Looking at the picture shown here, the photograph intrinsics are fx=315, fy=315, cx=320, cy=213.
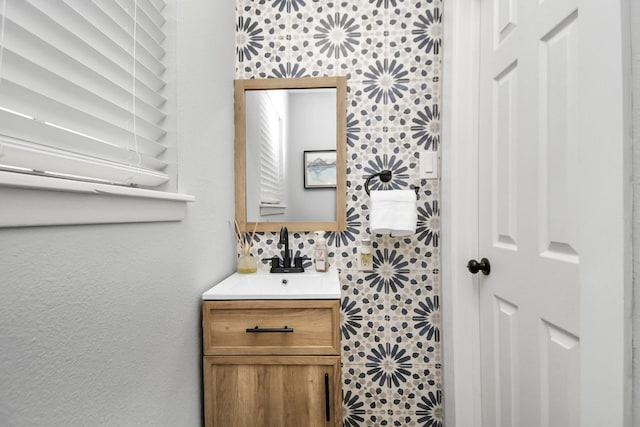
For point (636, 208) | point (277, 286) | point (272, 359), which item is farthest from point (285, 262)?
point (636, 208)

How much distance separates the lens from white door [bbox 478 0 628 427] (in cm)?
50

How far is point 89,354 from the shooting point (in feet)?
2.02

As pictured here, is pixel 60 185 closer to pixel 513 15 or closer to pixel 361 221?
pixel 361 221

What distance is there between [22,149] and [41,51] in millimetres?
200

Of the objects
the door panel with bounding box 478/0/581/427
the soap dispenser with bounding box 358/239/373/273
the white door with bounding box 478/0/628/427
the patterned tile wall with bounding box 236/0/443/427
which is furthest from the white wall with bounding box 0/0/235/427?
the door panel with bounding box 478/0/581/427

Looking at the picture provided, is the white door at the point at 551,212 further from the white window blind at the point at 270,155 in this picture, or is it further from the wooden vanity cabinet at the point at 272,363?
the white window blind at the point at 270,155

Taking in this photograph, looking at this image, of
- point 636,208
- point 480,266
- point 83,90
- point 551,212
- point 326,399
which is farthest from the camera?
point 480,266

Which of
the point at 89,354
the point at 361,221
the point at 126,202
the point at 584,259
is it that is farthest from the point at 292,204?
the point at 584,259

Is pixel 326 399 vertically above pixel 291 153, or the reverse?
pixel 291 153

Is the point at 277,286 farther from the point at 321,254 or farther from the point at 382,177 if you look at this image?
the point at 382,177

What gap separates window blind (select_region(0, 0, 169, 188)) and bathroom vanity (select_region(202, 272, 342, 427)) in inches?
20.0

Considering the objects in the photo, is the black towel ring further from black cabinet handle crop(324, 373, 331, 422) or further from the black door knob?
black cabinet handle crop(324, 373, 331, 422)

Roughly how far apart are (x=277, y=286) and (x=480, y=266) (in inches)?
30.8

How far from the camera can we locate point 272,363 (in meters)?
1.04
